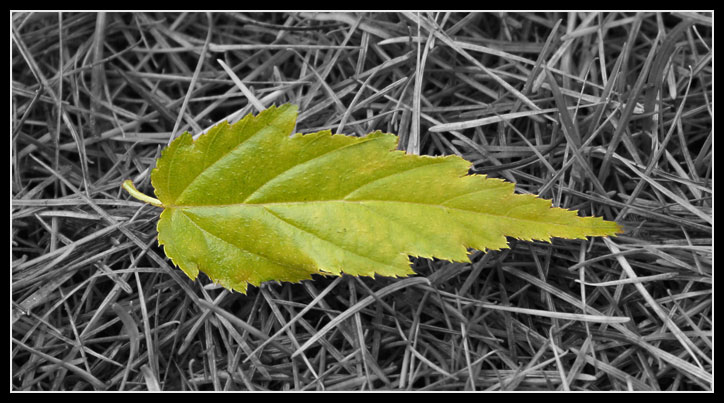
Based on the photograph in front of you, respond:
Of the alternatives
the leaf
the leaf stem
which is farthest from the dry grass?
the leaf

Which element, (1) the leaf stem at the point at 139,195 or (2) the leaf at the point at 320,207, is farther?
(1) the leaf stem at the point at 139,195

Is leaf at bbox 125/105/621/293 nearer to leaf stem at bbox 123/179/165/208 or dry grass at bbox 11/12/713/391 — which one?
leaf stem at bbox 123/179/165/208

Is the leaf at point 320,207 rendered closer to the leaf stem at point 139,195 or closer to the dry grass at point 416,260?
the leaf stem at point 139,195

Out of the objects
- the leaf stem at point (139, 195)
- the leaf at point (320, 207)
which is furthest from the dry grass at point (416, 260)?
the leaf at point (320, 207)

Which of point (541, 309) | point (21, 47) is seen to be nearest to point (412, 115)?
point (541, 309)

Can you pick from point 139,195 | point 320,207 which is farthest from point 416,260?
point 139,195
